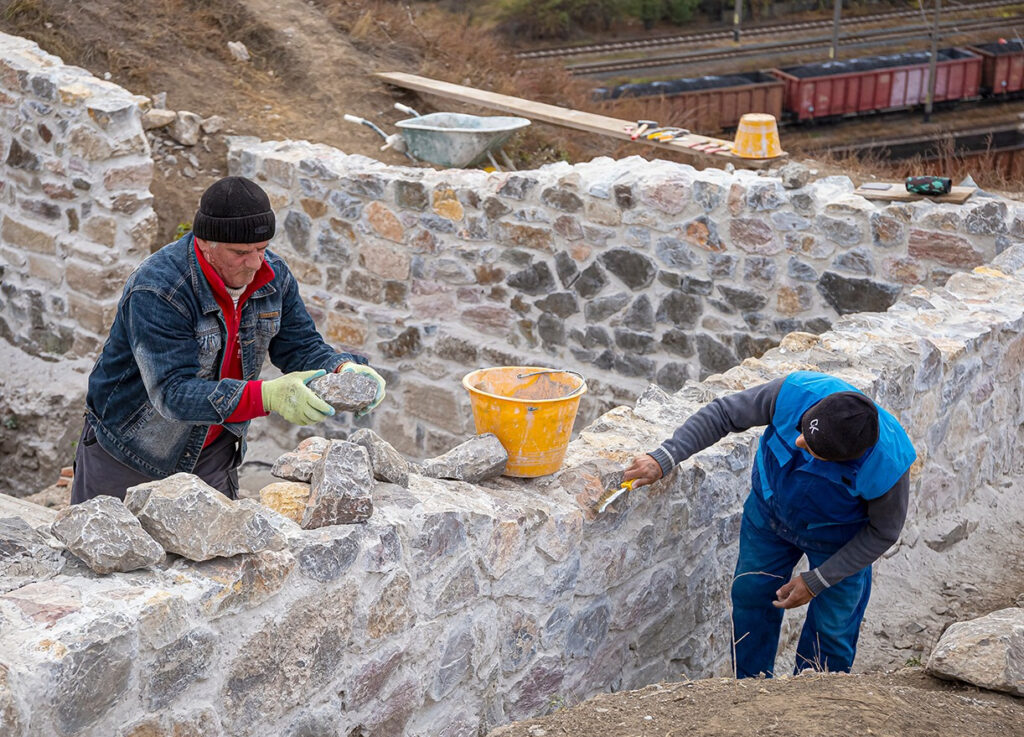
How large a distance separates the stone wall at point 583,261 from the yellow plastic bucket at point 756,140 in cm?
87

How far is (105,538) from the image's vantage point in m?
2.58

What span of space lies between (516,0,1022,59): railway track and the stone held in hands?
2057cm

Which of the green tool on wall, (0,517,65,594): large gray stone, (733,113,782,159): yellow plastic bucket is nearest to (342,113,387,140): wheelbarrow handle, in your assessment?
(733,113,782,159): yellow plastic bucket

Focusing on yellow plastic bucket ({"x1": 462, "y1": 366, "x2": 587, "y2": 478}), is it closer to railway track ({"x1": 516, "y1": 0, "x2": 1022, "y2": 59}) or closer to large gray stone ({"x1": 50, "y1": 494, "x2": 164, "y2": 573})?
large gray stone ({"x1": 50, "y1": 494, "x2": 164, "y2": 573})

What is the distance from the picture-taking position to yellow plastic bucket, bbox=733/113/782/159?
7543 mm

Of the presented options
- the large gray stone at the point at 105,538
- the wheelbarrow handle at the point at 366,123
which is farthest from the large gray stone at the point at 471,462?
the wheelbarrow handle at the point at 366,123

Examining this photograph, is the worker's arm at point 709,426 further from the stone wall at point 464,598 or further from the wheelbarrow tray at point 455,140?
the wheelbarrow tray at point 455,140

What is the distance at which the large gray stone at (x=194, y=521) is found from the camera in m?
2.69

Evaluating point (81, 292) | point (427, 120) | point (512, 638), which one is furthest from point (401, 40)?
point (512, 638)

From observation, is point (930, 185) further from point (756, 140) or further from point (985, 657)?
point (985, 657)

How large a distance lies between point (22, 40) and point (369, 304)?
10.4 feet

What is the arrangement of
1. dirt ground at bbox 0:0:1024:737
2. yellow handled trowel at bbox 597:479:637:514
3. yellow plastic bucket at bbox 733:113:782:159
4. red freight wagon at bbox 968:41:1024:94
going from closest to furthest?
yellow handled trowel at bbox 597:479:637:514, dirt ground at bbox 0:0:1024:737, yellow plastic bucket at bbox 733:113:782:159, red freight wagon at bbox 968:41:1024:94

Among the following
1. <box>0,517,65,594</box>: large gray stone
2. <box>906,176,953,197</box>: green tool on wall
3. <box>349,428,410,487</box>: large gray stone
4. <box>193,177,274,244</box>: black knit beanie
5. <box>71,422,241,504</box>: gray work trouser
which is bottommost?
<box>71,422,241,504</box>: gray work trouser

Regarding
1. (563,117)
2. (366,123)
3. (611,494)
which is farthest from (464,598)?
(563,117)
